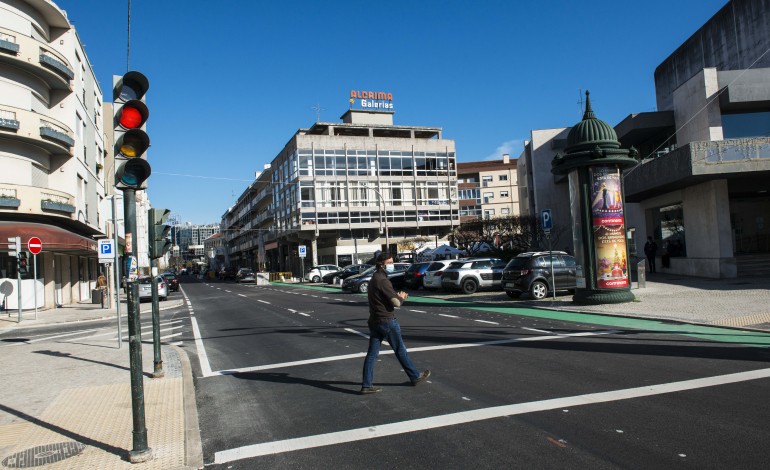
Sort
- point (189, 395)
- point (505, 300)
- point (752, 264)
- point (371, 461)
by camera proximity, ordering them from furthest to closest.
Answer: point (752, 264) → point (505, 300) → point (189, 395) → point (371, 461)

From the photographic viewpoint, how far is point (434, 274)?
2694 cm

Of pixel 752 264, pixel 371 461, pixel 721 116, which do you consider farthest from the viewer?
pixel 721 116

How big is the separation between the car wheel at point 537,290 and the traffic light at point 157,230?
1385cm

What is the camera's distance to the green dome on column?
16.6 metres

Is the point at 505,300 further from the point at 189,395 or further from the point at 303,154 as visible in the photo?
the point at 303,154

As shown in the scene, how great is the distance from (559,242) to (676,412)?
125ft

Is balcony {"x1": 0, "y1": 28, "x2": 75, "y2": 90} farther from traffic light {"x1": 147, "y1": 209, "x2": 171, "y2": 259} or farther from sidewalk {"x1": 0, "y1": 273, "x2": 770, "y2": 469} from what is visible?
traffic light {"x1": 147, "y1": 209, "x2": 171, "y2": 259}

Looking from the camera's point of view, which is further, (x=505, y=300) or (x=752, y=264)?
(x=752, y=264)

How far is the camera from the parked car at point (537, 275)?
19.5 meters

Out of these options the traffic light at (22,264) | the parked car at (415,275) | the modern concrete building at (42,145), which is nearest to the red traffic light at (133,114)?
the traffic light at (22,264)

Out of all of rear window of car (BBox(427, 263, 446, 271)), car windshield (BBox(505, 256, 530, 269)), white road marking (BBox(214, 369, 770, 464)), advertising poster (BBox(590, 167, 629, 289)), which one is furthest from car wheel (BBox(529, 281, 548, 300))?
white road marking (BBox(214, 369, 770, 464))

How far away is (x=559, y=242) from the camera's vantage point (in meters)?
42.3

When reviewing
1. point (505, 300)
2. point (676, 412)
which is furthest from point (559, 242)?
point (676, 412)

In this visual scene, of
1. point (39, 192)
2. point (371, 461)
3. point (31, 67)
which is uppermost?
point (31, 67)
